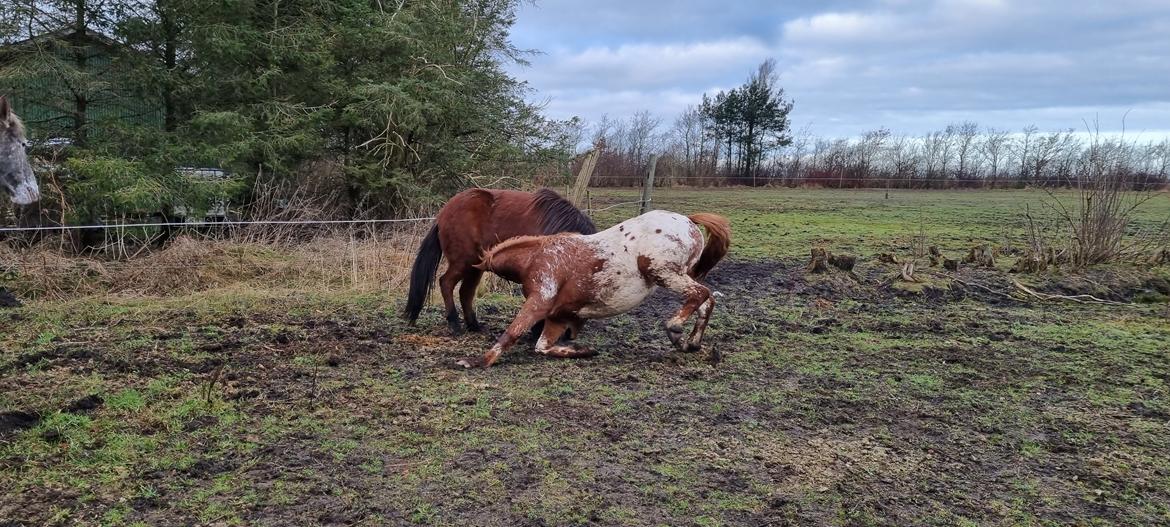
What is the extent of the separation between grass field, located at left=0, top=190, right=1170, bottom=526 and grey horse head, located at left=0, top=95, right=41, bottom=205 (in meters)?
1.03

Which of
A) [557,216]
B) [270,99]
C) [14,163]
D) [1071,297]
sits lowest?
[1071,297]

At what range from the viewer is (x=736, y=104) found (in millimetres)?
36906

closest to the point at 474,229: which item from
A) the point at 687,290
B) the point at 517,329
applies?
the point at 517,329

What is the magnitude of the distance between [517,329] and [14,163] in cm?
411

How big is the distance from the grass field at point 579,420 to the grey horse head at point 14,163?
103cm

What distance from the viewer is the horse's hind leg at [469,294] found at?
18.2 ft

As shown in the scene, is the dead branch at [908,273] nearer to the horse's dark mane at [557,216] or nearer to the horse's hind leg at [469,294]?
the horse's dark mane at [557,216]

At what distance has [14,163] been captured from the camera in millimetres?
5207

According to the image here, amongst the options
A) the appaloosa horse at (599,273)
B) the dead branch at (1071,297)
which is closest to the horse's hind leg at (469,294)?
the appaloosa horse at (599,273)

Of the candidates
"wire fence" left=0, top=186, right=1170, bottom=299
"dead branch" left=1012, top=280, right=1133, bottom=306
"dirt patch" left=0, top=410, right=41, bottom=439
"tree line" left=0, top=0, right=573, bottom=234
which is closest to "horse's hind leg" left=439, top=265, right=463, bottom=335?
"wire fence" left=0, top=186, right=1170, bottom=299

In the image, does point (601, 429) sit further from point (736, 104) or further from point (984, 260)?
point (736, 104)

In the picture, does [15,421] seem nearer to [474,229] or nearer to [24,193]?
[24,193]

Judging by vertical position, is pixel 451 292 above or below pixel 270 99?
below

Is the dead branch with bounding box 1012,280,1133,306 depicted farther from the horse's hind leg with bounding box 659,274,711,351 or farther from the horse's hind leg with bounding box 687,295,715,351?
the horse's hind leg with bounding box 659,274,711,351
